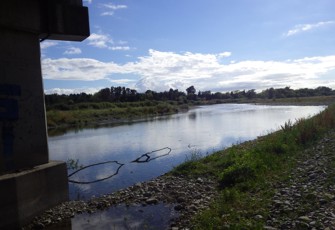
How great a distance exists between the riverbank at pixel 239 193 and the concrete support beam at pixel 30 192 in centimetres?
44

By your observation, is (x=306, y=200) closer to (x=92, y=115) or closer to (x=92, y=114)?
(x=92, y=115)

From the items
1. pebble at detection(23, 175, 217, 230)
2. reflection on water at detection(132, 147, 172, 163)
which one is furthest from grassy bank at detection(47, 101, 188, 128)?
pebble at detection(23, 175, 217, 230)

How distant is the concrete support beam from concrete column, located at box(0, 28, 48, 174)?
38 cm

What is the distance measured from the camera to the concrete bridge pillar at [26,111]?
25.1 ft

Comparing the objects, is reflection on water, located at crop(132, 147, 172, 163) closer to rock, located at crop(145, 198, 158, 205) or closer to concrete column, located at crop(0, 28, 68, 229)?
rock, located at crop(145, 198, 158, 205)

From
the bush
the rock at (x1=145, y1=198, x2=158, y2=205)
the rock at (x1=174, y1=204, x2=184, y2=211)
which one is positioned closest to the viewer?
the rock at (x1=174, y1=204, x2=184, y2=211)

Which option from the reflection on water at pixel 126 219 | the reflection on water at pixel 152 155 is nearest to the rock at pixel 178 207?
the reflection on water at pixel 126 219

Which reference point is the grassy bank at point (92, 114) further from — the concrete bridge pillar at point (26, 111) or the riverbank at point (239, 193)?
the concrete bridge pillar at point (26, 111)

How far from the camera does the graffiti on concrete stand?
306 inches

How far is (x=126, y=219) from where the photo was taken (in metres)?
8.70

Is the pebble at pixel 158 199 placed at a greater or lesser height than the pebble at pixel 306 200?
lesser

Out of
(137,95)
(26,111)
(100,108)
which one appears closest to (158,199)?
(26,111)

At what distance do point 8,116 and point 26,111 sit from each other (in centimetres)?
53

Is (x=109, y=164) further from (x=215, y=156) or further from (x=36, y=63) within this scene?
(x=36, y=63)
